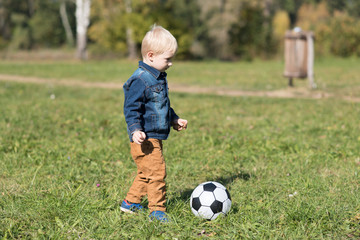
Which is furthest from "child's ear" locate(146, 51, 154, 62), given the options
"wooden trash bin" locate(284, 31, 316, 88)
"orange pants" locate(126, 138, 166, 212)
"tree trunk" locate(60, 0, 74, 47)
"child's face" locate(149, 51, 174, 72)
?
"tree trunk" locate(60, 0, 74, 47)

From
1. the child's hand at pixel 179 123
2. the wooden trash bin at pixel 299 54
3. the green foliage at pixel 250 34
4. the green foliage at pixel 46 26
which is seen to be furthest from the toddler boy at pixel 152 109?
the green foliage at pixel 46 26

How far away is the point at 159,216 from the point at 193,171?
4.84 ft

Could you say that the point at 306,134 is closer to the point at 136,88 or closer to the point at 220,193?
the point at 220,193

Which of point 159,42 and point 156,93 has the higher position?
point 159,42

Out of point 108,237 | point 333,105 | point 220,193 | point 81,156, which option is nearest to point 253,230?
point 220,193

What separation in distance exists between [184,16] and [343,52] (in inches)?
633

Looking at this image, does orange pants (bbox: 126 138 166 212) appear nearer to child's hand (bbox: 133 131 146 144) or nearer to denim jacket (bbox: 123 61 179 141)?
denim jacket (bbox: 123 61 179 141)

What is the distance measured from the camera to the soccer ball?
3.41 metres

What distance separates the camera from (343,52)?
30.0m

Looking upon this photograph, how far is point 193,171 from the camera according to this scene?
4793mm

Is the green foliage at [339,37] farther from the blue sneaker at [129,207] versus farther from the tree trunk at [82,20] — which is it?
the blue sneaker at [129,207]

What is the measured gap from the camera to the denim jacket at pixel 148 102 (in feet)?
10.7

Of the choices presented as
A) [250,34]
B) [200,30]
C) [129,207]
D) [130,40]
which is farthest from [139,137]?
[200,30]

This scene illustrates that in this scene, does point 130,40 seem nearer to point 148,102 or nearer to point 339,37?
point 339,37
